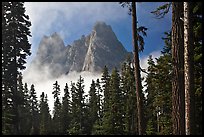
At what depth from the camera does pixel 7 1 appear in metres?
28.9

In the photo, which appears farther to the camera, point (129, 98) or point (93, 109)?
point (93, 109)

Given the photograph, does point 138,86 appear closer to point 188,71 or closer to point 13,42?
point 188,71

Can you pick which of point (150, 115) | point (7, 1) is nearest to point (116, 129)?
point (150, 115)

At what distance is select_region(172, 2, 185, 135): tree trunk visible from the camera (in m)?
11.0

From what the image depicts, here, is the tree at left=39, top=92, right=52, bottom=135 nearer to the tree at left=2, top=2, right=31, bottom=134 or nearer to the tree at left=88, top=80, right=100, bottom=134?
the tree at left=88, top=80, right=100, bottom=134

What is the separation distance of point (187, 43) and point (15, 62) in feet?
70.9

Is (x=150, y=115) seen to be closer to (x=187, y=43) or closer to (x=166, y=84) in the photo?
(x=166, y=84)

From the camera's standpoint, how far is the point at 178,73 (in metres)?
11.3

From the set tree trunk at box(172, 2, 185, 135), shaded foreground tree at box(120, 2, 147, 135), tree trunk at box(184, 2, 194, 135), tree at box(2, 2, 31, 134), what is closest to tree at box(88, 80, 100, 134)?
tree at box(2, 2, 31, 134)

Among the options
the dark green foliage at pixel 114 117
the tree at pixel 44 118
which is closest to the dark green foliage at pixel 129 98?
the dark green foliage at pixel 114 117

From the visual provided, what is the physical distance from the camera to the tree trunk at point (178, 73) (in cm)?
1105

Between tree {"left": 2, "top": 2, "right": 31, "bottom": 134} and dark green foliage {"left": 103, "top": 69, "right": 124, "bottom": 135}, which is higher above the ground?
tree {"left": 2, "top": 2, "right": 31, "bottom": 134}

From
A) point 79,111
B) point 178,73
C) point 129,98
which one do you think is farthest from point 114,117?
point 178,73

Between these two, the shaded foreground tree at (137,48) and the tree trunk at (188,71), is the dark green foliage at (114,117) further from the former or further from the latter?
the tree trunk at (188,71)
